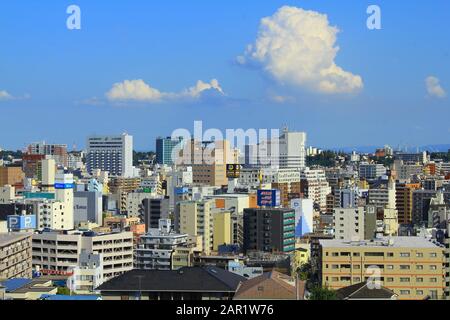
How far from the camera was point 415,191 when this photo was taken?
1498 cm

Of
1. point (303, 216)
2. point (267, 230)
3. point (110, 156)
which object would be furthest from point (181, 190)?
point (110, 156)

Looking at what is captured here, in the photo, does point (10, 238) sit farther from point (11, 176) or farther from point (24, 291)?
point (11, 176)

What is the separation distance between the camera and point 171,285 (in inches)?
150

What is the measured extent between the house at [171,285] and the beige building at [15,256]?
8.91ft

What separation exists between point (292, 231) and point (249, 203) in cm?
260

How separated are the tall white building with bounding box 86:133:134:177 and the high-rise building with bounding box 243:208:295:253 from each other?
450 centimetres

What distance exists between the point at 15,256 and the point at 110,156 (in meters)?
8.69

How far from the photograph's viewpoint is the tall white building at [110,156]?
14.4m

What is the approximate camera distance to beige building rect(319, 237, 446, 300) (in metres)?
5.40

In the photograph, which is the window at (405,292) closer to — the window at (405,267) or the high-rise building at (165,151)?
the window at (405,267)

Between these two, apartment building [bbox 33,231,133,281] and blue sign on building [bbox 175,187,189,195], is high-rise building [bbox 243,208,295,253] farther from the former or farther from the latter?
blue sign on building [bbox 175,187,189,195]

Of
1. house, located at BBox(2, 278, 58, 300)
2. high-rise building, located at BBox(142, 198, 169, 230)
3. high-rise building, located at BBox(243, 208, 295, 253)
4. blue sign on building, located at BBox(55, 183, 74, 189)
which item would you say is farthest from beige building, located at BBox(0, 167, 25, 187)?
house, located at BBox(2, 278, 58, 300)

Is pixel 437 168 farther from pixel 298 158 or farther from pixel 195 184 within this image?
pixel 195 184
